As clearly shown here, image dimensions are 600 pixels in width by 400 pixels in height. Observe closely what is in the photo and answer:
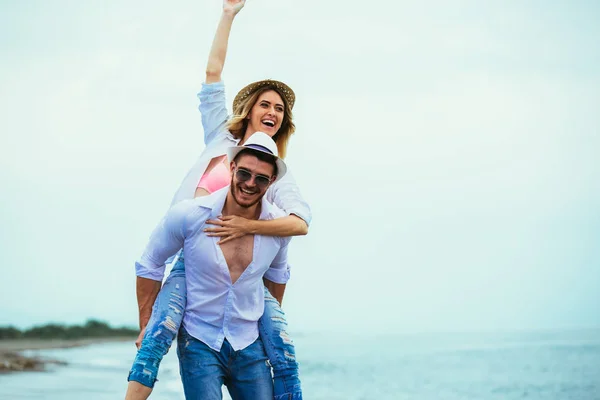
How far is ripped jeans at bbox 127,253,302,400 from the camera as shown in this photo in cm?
461

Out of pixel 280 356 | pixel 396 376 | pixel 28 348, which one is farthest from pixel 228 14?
pixel 28 348

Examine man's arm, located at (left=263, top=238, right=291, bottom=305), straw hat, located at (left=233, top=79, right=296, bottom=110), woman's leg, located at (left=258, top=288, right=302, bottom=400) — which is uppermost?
straw hat, located at (left=233, top=79, right=296, bottom=110)

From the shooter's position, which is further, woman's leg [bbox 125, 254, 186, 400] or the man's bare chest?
the man's bare chest

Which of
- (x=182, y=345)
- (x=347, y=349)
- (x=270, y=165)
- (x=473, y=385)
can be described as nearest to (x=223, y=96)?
(x=270, y=165)

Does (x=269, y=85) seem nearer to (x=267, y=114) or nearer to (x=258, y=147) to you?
(x=267, y=114)

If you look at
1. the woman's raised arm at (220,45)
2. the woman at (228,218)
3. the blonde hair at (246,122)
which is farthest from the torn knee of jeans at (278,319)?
the woman's raised arm at (220,45)

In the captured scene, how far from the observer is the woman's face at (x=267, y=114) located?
5465 millimetres

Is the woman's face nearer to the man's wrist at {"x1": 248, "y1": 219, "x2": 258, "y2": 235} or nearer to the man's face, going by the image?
the man's face

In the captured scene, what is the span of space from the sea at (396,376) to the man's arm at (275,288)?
9.61m

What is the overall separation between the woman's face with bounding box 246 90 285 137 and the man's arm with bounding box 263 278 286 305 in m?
0.90

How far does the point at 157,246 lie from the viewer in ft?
15.6

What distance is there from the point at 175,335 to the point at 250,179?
91 centimetres

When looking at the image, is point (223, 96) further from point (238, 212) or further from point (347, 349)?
point (347, 349)

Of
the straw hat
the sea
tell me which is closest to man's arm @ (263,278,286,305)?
the straw hat
